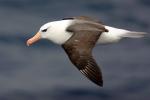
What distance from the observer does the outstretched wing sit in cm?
1245

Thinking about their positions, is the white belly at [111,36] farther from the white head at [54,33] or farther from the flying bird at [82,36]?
the white head at [54,33]

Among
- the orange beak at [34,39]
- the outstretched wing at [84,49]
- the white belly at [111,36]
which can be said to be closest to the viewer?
the outstretched wing at [84,49]

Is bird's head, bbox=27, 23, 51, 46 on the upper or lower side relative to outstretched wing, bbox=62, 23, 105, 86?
lower

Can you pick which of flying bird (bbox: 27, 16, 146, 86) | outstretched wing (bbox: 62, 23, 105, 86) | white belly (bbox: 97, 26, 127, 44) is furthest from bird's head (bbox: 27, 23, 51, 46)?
white belly (bbox: 97, 26, 127, 44)

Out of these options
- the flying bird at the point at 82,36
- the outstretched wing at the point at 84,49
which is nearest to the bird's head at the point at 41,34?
the flying bird at the point at 82,36

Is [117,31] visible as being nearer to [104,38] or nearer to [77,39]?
[104,38]

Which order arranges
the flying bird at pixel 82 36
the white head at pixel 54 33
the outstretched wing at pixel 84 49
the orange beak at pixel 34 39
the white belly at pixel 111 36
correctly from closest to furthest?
the outstretched wing at pixel 84 49 → the flying bird at pixel 82 36 → the white head at pixel 54 33 → the white belly at pixel 111 36 → the orange beak at pixel 34 39

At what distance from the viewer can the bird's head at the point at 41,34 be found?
14945 mm

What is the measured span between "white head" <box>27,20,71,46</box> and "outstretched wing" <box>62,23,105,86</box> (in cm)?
24

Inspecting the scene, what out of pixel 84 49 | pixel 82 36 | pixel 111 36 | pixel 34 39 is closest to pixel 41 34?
pixel 34 39

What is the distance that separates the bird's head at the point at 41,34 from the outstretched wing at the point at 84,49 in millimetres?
884

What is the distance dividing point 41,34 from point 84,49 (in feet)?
7.89

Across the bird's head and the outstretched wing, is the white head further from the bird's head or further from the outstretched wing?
the outstretched wing

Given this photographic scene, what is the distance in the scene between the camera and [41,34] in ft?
49.9
